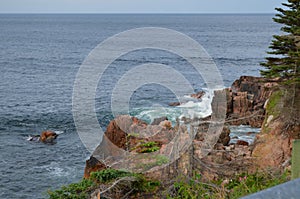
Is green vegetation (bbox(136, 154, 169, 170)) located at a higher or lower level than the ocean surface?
higher

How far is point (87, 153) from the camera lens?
22.3 metres

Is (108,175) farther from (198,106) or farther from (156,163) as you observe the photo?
(198,106)

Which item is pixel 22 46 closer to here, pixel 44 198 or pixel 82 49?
pixel 82 49

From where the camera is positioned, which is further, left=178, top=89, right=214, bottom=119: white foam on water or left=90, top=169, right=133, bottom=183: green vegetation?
left=178, top=89, right=214, bottom=119: white foam on water

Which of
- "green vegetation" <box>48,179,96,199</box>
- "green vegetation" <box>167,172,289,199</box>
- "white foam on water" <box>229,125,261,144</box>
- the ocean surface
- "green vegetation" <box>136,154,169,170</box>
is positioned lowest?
the ocean surface

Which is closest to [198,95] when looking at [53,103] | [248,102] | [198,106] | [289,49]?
[198,106]

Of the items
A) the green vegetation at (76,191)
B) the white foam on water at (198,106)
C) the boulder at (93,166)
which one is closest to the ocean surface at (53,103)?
the white foam on water at (198,106)

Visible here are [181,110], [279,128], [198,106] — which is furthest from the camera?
[198,106]

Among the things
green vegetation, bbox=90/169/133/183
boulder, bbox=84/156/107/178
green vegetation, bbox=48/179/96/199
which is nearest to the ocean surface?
boulder, bbox=84/156/107/178

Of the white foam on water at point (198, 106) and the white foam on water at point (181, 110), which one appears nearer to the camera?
the white foam on water at point (181, 110)

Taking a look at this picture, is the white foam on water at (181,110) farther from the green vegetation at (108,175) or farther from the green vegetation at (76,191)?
the green vegetation at (76,191)

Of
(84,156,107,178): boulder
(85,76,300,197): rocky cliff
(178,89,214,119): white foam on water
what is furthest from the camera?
(178,89,214,119): white foam on water

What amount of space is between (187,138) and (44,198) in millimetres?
8851

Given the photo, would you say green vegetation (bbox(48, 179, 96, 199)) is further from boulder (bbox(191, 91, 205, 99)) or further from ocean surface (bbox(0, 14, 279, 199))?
boulder (bbox(191, 91, 205, 99))
